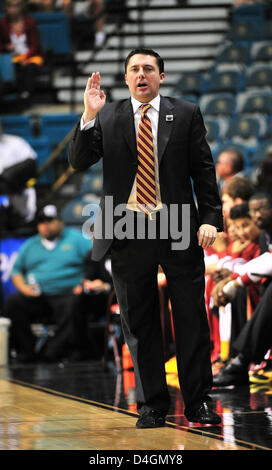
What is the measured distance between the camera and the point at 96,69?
1284cm

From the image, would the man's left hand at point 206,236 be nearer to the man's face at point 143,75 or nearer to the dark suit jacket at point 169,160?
the dark suit jacket at point 169,160

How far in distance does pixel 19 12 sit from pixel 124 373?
691cm

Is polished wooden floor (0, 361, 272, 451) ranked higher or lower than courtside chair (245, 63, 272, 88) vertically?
lower

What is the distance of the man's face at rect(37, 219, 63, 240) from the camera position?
846 cm

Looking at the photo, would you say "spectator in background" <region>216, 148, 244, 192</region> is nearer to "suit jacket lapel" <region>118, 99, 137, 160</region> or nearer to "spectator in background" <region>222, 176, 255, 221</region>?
"spectator in background" <region>222, 176, 255, 221</region>

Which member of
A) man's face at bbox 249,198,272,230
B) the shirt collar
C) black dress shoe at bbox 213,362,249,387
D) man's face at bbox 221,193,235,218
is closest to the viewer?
the shirt collar

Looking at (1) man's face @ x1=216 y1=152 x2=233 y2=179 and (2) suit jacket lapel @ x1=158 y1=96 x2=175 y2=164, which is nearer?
(2) suit jacket lapel @ x1=158 y1=96 x2=175 y2=164

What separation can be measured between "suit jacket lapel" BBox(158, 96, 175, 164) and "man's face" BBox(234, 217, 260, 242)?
200 centimetres

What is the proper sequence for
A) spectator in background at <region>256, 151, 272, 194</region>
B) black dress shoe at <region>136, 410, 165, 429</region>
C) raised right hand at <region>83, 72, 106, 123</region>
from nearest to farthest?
raised right hand at <region>83, 72, 106, 123</region>, black dress shoe at <region>136, 410, 165, 429</region>, spectator in background at <region>256, 151, 272, 194</region>

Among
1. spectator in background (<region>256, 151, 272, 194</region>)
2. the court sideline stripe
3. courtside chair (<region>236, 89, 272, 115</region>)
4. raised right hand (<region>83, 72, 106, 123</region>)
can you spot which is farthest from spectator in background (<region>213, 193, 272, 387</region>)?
courtside chair (<region>236, 89, 272, 115</region>)
